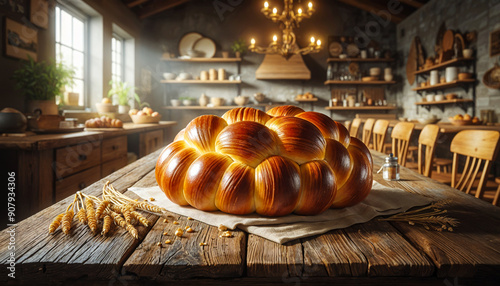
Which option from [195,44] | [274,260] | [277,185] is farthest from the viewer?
[195,44]

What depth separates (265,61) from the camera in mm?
6574

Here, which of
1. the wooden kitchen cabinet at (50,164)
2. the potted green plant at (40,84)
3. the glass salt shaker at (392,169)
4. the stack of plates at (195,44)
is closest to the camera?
the glass salt shaker at (392,169)

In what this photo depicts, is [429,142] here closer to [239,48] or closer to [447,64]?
[447,64]

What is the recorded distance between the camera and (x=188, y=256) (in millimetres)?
485

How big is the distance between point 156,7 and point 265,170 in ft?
21.8

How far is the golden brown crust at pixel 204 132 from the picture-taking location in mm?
680

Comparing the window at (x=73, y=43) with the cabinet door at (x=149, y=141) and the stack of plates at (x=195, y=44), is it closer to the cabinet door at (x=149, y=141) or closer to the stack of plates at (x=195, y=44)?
the cabinet door at (x=149, y=141)

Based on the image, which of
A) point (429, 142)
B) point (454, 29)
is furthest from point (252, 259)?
point (454, 29)

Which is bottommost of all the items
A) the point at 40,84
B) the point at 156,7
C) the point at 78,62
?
the point at 40,84

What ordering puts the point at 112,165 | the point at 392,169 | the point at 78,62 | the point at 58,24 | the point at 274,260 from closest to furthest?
the point at 274,260 → the point at 392,169 → the point at 112,165 → the point at 58,24 → the point at 78,62

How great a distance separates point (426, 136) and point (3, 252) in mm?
2197

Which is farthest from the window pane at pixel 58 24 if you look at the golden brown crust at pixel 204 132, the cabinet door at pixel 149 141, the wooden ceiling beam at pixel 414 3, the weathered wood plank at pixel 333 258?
the wooden ceiling beam at pixel 414 3

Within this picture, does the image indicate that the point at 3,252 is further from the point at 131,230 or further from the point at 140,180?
the point at 140,180

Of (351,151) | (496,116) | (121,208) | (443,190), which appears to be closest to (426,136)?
(443,190)
